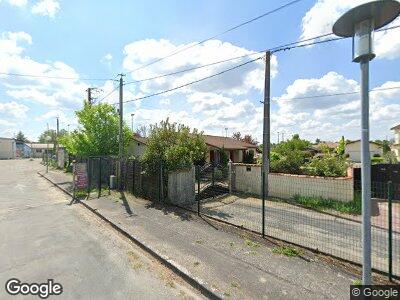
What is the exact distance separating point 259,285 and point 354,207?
812cm

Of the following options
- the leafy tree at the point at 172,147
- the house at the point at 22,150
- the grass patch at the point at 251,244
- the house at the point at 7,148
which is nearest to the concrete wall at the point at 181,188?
the leafy tree at the point at 172,147

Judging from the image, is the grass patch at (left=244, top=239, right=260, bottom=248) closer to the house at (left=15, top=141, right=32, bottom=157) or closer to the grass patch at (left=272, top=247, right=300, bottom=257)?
the grass patch at (left=272, top=247, right=300, bottom=257)

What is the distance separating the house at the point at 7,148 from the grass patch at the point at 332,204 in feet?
A: 318

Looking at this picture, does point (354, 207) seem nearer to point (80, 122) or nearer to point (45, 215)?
point (45, 215)

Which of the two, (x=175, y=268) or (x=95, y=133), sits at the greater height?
(x=95, y=133)

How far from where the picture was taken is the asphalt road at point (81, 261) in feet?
16.7

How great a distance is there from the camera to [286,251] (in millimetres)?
6719

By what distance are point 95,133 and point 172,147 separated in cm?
1309

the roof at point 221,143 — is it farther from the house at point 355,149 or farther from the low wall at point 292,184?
the house at point 355,149

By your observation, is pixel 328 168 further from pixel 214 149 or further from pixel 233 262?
pixel 214 149

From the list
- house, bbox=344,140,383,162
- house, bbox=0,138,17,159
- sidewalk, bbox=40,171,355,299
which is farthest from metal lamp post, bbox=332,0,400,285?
house, bbox=0,138,17,159

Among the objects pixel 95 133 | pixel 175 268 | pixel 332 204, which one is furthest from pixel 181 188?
pixel 95 133

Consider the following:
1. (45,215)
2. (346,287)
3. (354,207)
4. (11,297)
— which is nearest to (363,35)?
(346,287)

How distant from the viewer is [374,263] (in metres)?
6.25
